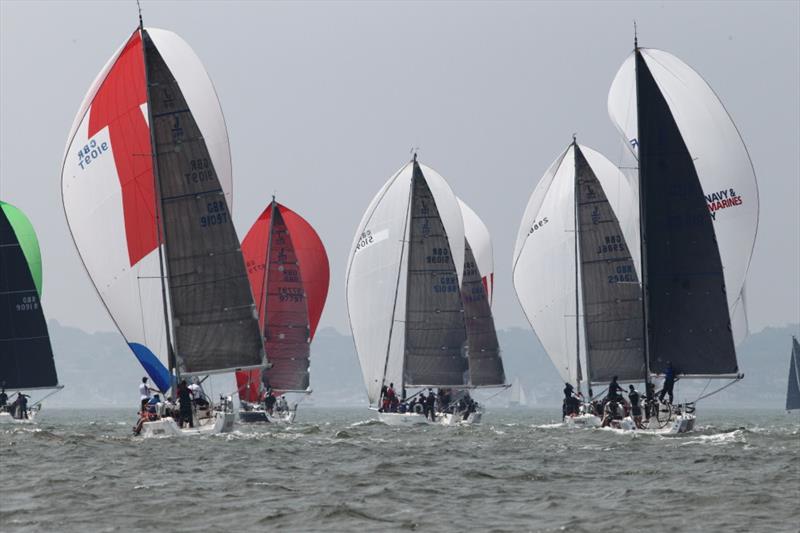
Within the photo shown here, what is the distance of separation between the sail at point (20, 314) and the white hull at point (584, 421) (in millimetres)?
18627

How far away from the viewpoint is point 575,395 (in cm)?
5122

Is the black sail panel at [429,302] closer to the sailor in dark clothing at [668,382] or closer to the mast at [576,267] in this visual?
the mast at [576,267]

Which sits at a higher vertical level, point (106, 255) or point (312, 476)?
Answer: point (106, 255)

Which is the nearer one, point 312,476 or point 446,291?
point 312,476

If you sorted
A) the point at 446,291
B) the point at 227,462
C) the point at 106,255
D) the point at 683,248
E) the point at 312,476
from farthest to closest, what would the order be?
the point at 446,291
the point at 683,248
the point at 106,255
the point at 227,462
the point at 312,476

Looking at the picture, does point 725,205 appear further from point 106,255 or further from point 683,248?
point 106,255

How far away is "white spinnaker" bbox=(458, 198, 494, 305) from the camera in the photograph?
2559 inches

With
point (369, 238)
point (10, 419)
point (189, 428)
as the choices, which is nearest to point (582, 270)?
point (369, 238)

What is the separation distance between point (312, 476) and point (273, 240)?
105 feet

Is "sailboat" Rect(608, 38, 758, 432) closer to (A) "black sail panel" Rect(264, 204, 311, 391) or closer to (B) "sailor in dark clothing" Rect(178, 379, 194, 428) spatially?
(B) "sailor in dark clothing" Rect(178, 379, 194, 428)

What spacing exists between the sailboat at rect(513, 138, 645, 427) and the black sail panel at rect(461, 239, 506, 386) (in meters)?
5.79

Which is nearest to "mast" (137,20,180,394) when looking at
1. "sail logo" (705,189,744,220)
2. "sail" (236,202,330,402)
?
"sail logo" (705,189,744,220)

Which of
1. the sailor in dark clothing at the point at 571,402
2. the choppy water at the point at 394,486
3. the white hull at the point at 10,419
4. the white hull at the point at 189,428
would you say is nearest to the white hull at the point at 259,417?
the white hull at the point at 10,419

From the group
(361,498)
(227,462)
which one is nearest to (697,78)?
(227,462)
